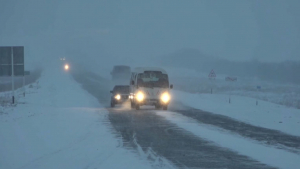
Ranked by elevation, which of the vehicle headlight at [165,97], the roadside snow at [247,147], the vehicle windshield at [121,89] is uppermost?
the vehicle windshield at [121,89]

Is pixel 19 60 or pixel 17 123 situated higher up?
pixel 19 60

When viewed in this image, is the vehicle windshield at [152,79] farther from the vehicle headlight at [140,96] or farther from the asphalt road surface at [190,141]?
the asphalt road surface at [190,141]

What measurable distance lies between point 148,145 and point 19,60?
77.5ft

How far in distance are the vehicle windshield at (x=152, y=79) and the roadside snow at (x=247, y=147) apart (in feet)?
29.3

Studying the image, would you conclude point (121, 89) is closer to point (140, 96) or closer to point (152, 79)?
point (140, 96)

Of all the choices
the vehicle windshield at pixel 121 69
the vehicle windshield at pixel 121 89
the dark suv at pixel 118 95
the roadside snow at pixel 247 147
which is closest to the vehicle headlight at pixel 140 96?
the dark suv at pixel 118 95

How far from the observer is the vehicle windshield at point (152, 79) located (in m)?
28.7

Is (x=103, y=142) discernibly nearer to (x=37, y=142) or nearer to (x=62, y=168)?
(x=37, y=142)

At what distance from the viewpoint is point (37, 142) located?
14125 mm

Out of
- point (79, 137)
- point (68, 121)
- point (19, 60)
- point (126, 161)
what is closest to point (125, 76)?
point (19, 60)

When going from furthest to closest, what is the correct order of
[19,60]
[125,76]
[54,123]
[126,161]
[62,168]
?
[125,76] < [19,60] < [54,123] < [126,161] < [62,168]

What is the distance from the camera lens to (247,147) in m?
13.9

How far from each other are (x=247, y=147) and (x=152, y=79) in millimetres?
15262

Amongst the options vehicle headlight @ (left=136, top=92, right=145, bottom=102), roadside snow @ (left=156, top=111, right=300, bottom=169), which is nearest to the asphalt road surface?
roadside snow @ (left=156, top=111, right=300, bottom=169)
